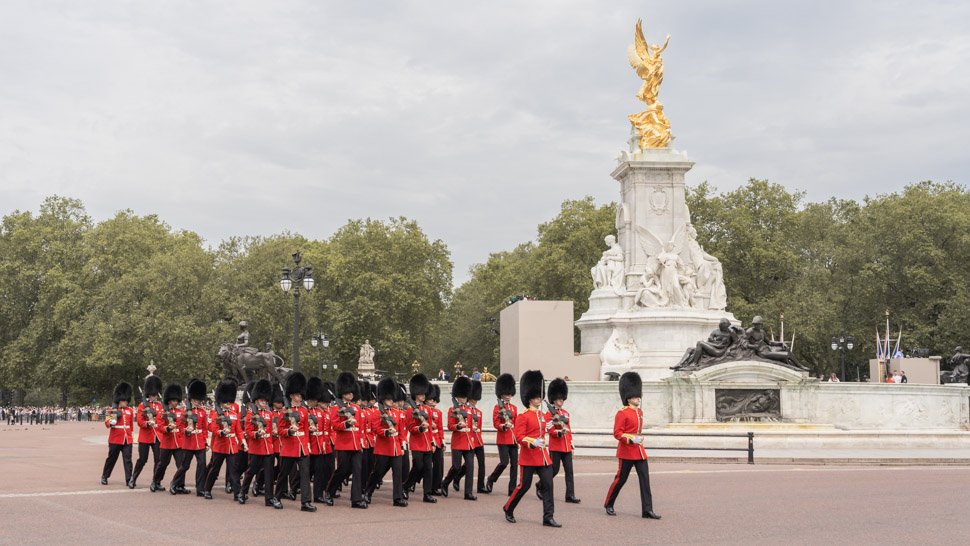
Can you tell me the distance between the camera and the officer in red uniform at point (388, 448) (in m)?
14.0

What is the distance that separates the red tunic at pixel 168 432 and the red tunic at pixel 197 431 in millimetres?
68

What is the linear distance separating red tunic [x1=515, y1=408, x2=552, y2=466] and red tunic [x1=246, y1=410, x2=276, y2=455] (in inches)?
141

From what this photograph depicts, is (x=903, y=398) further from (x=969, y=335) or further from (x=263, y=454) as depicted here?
(x=969, y=335)

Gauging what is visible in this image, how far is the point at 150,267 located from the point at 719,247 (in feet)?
104

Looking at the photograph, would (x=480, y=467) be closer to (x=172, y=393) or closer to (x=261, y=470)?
(x=261, y=470)

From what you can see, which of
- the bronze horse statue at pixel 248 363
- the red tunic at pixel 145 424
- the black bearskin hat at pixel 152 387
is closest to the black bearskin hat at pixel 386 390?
the red tunic at pixel 145 424

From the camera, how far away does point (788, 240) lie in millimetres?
63188

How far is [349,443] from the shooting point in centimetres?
1405

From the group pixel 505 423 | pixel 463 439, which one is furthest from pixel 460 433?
pixel 505 423

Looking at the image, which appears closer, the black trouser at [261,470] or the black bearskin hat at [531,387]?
the black bearskin hat at [531,387]

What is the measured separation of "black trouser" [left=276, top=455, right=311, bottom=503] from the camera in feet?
44.0

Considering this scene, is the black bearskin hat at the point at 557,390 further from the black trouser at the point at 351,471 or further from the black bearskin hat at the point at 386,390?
the black trouser at the point at 351,471

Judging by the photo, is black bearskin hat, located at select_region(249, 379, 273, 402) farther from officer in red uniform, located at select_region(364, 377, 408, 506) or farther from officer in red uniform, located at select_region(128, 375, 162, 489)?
officer in red uniform, located at select_region(128, 375, 162, 489)

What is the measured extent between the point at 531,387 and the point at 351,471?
9.26ft
